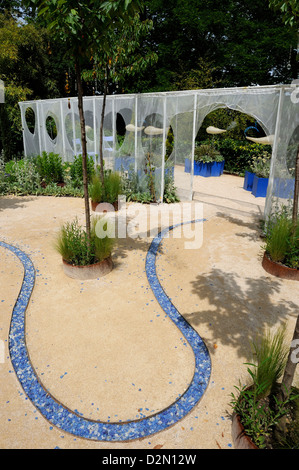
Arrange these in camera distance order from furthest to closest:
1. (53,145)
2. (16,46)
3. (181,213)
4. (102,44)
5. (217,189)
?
(16,46) → (53,145) → (217,189) → (181,213) → (102,44)

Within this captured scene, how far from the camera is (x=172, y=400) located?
244 cm

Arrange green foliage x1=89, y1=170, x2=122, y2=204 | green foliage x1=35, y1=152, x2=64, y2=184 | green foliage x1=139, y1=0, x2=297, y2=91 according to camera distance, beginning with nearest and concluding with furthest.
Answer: green foliage x1=89, y1=170, x2=122, y2=204 < green foliage x1=35, y1=152, x2=64, y2=184 < green foliage x1=139, y1=0, x2=297, y2=91

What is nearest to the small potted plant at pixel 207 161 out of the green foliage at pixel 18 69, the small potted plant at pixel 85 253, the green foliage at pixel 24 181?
the green foliage at pixel 24 181

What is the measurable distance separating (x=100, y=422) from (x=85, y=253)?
2358 millimetres

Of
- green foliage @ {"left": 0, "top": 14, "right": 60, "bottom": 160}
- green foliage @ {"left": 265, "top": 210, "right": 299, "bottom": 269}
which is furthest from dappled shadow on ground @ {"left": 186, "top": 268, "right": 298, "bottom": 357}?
green foliage @ {"left": 0, "top": 14, "right": 60, "bottom": 160}

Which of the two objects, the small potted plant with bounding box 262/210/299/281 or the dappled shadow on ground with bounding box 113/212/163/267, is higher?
the small potted plant with bounding box 262/210/299/281

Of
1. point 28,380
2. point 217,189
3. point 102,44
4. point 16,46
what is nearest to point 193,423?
point 28,380

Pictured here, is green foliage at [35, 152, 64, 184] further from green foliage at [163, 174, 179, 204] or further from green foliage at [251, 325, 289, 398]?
green foliage at [251, 325, 289, 398]

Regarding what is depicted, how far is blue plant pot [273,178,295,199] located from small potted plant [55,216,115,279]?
3314 mm

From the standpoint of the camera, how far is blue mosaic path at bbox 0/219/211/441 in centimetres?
218

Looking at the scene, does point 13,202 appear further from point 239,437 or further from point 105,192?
point 239,437

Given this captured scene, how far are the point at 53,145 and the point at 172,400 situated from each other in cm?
1065
